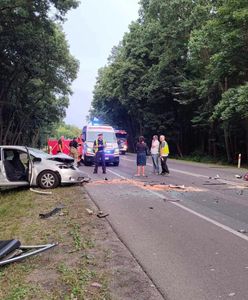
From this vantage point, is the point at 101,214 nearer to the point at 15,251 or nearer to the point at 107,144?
the point at 15,251

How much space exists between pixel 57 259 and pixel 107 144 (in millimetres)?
20897

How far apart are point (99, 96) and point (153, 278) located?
72.1m

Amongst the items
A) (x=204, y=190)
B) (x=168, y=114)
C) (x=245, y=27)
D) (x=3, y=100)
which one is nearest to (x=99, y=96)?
(x=168, y=114)

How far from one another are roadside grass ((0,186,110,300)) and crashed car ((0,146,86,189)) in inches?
111

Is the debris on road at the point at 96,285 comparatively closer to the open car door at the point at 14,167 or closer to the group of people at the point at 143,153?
the open car door at the point at 14,167

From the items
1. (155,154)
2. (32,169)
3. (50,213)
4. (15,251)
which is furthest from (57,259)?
(155,154)

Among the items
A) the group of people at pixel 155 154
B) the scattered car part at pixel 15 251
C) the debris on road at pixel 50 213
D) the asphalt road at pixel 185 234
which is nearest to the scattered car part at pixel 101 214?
the asphalt road at pixel 185 234

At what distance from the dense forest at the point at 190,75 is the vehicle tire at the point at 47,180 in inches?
583

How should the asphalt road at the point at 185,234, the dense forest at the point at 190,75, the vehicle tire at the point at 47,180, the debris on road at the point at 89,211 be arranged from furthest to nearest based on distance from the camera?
the dense forest at the point at 190,75 < the vehicle tire at the point at 47,180 < the debris on road at the point at 89,211 < the asphalt road at the point at 185,234

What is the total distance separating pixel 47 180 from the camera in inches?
602

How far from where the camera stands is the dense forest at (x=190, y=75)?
2914 cm

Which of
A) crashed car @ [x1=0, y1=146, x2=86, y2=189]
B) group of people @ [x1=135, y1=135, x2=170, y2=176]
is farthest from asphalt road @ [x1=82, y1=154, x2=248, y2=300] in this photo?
group of people @ [x1=135, y1=135, x2=170, y2=176]

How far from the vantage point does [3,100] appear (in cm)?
4166

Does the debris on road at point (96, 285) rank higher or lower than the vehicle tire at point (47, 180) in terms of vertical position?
lower
